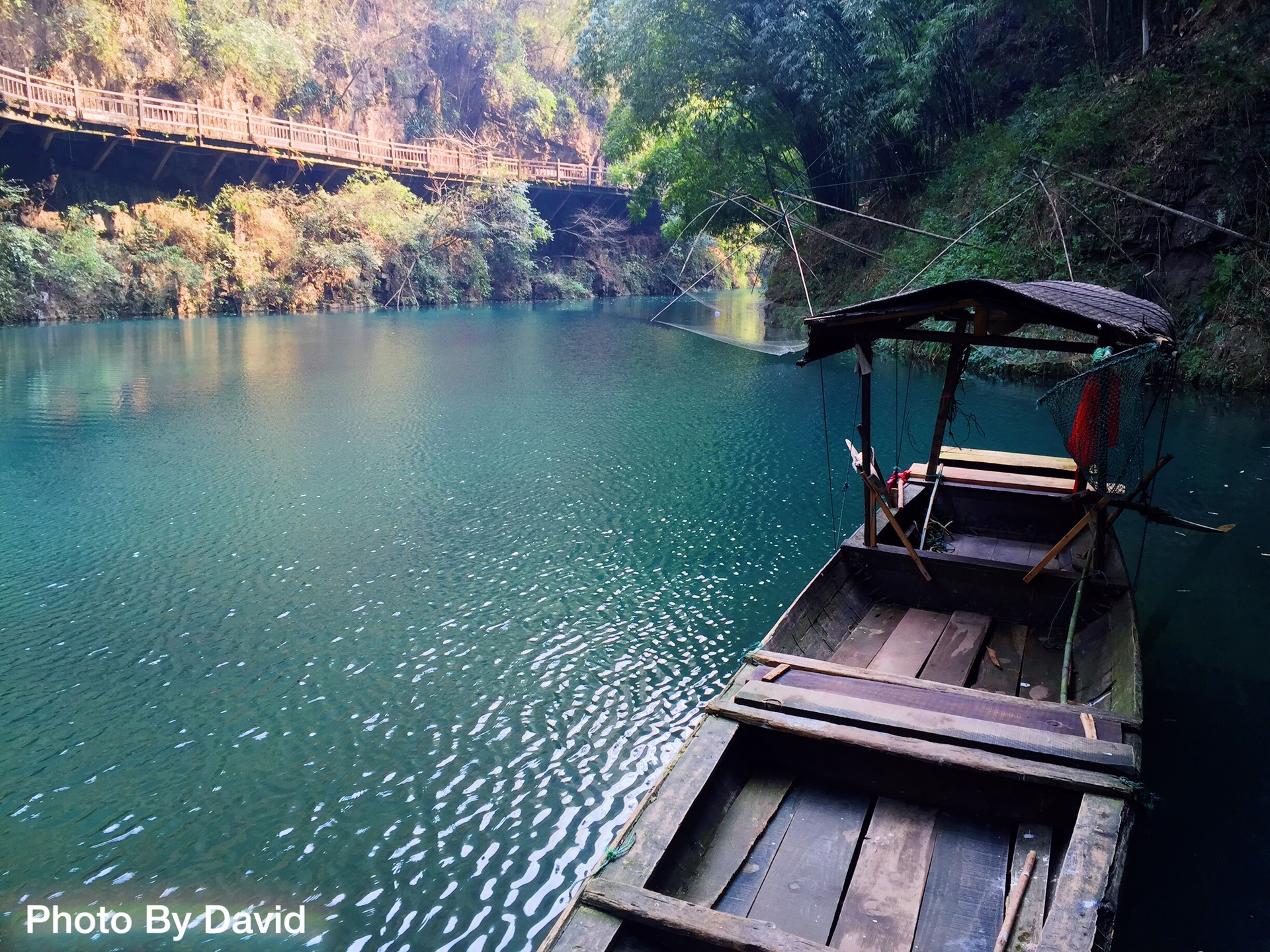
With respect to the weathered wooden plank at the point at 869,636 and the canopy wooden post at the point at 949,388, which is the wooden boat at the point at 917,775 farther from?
the canopy wooden post at the point at 949,388

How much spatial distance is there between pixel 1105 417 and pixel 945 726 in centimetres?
242

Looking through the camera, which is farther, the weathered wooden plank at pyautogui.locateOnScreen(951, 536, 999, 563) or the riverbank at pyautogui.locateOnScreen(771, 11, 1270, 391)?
the riverbank at pyautogui.locateOnScreen(771, 11, 1270, 391)

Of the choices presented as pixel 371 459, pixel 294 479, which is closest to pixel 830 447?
pixel 371 459

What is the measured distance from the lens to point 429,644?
570cm

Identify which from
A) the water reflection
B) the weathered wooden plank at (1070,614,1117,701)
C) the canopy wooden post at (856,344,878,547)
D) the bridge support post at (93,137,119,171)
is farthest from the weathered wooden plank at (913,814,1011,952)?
the bridge support post at (93,137,119,171)

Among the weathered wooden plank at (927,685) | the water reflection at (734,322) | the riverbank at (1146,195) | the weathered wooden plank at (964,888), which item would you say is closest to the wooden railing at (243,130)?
the water reflection at (734,322)

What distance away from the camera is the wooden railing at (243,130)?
2280 centimetres

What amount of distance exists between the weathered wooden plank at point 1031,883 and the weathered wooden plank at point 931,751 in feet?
0.66

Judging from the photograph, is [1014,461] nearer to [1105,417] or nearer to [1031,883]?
[1105,417]

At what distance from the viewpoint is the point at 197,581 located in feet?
21.8

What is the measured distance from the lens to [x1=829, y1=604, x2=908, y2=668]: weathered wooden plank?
181 inches

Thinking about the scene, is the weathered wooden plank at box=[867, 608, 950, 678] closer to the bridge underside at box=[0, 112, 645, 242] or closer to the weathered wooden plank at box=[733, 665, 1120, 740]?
the weathered wooden plank at box=[733, 665, 1120, 740]

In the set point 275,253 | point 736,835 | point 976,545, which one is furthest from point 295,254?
point 736,835

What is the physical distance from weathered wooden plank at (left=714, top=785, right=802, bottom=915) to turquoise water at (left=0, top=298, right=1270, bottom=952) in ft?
2.97
